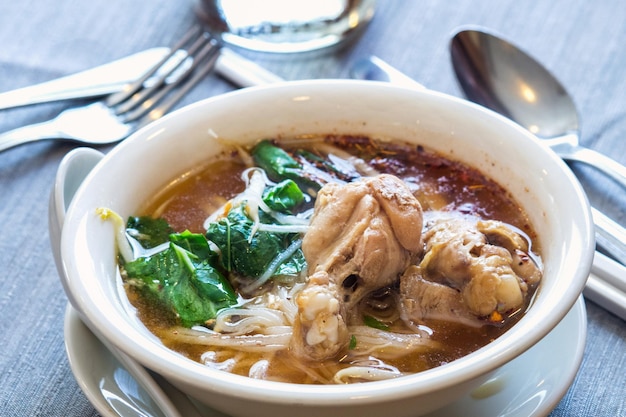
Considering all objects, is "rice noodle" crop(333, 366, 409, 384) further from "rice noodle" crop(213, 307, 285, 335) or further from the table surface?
the table surface

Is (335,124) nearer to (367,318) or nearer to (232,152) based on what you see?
(232,152)

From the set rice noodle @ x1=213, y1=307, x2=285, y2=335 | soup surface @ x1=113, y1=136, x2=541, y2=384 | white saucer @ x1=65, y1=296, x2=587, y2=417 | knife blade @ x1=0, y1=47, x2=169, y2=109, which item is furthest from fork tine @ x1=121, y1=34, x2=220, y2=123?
rice noodle @ x1=213, y1=307, x2=285, y2=335

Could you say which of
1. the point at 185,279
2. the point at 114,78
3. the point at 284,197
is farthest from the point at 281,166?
the point at 114,78

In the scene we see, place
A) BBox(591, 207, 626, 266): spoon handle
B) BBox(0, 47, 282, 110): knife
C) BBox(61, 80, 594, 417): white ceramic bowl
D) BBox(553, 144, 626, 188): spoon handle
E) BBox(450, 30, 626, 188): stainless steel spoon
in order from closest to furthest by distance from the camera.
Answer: BBox(61, 80, 594, 417): white ceramic bowl → BBox(591, 207, 626, 266): spoon handle → BBox(553, 144, 626, 188): spoon handle → BBox(450, 30, 626, 188): stainless steel spoon → BBox(0, 47, 282, 110): knife

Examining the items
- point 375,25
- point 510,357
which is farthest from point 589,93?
point 510,357

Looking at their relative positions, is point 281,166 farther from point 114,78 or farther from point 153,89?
point 114,78

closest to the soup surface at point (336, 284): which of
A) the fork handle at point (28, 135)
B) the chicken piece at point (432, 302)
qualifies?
the chicken piece at point (432, 302)
